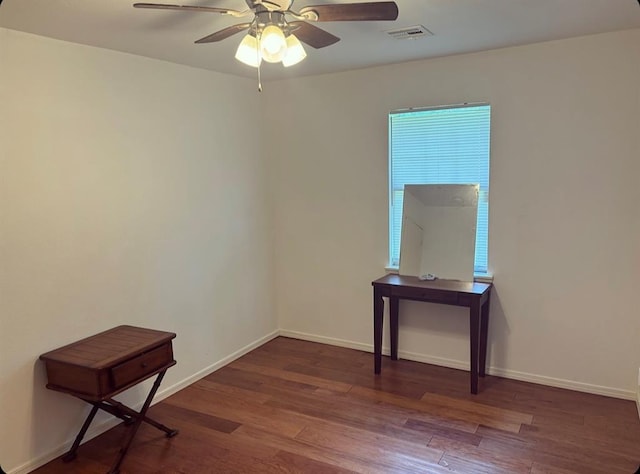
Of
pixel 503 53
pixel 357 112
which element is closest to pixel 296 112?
pixel 357 112

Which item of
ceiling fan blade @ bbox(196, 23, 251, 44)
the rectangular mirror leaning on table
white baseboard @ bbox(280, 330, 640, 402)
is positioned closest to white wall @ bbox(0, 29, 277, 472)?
white baseboard @ bbox(280, 330, 640, 402)

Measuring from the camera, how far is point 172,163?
3.37 m

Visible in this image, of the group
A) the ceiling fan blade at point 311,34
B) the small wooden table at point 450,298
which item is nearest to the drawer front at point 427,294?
the small wooden table at point 450,298

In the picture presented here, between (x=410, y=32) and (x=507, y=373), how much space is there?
2.45m

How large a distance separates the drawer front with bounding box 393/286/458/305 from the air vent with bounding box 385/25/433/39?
5.42ft

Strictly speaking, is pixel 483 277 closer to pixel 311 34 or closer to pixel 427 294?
pixel 427 294

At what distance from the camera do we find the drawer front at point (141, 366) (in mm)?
2504

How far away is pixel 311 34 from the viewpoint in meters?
2.17

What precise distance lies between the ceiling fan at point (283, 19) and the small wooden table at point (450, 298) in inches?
74.2

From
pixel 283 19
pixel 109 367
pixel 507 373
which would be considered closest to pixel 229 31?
pixel 283 19

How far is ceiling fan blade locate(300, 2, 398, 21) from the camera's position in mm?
1844

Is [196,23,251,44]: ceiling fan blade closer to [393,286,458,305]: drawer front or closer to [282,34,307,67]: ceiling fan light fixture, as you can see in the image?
[282,34,307,67]: ceiling fan light fixture

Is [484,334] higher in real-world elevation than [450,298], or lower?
lower

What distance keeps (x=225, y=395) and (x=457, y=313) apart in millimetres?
1821
